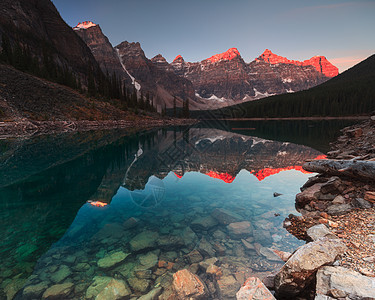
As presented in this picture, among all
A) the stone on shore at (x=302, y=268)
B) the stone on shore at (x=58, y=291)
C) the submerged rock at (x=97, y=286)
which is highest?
the stone on shore at (x=302, y=268)

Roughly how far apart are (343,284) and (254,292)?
5.45 ft

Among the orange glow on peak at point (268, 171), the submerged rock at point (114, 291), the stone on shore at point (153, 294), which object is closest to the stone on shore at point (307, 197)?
the orange glow on peak at point (268, 171)

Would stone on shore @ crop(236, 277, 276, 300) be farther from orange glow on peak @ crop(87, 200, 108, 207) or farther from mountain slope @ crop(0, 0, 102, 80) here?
mountain slope @ crop(0, 0, 102, 80)

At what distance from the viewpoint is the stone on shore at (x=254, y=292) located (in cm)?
384

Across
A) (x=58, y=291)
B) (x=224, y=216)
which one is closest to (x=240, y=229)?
(x=224, y=216)

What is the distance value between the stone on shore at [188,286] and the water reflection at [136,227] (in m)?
0.29

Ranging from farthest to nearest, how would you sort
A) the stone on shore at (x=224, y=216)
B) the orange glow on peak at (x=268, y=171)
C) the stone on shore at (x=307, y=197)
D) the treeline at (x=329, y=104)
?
the treeline at (x=329, y=104) → the orange glow on peak at (x=268, y=171) → the stone on shore at (x=307, y=197) → the stone on shore at (x=224, y=216)

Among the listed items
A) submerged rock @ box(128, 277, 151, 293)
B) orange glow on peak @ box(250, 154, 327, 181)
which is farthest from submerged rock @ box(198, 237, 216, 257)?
orange glow on peak @ box(250, 154, 327, 181)

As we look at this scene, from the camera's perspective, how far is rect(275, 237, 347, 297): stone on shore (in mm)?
4051

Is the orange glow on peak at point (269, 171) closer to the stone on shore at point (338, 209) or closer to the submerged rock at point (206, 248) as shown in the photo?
the stone on shore at point (338, 209)

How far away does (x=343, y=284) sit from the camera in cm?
347

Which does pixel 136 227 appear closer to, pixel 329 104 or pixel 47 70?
pixel 47 70

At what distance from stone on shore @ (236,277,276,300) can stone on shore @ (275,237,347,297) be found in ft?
1.82

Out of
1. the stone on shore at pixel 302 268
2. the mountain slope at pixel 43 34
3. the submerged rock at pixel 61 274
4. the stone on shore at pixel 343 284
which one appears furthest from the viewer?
the mountain slope at pixel 43 34
